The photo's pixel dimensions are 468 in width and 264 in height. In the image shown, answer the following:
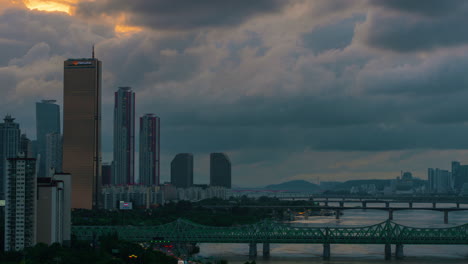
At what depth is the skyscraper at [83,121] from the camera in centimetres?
15675

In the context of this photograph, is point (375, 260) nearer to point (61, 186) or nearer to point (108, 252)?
point (108, 252)

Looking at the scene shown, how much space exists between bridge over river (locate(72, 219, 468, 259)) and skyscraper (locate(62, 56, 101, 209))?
72.7 metres

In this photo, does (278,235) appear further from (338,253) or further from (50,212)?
(50,212)

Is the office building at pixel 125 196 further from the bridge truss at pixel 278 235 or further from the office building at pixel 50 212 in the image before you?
the office building at pixel 50 212

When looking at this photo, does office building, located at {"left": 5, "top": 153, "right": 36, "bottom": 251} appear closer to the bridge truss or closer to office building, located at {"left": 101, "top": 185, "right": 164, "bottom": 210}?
the bridge truss

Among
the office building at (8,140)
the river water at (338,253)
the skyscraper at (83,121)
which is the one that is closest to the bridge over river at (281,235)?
Result: the river water at (338,253)

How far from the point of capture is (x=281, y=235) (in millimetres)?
79500

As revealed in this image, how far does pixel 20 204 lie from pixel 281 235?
1119 inches

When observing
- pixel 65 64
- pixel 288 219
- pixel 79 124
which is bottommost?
pixel 288 219

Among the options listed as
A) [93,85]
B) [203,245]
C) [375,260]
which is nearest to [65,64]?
[93,85]

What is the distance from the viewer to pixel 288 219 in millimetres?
159125

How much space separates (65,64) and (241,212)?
49.5m

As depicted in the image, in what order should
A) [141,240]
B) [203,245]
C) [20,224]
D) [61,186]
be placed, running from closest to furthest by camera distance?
[20,224], [61,186], [141,240], [203,245]

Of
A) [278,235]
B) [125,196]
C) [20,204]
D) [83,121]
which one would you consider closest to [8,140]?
[83,121]
